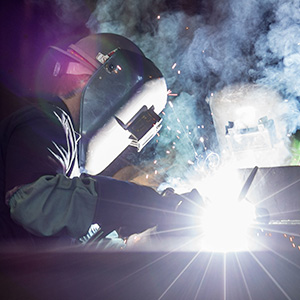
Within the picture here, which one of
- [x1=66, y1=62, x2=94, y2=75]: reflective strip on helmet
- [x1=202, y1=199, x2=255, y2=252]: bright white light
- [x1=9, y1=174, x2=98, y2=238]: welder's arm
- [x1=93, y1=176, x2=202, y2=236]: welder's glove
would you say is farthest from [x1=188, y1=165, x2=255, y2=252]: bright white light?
[x1=66, y1=62, x2=94, y2=75]: reflective strip on helmet

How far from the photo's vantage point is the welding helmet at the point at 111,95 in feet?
6.67

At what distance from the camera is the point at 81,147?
83.0 inches

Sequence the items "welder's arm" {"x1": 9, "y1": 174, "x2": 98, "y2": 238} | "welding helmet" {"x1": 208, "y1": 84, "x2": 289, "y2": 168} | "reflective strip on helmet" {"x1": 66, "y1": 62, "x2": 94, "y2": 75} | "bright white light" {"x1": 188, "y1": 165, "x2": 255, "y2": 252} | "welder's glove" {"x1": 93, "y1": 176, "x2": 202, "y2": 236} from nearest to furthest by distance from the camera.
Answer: "welder's arm" {"x1": 9, "y1": 174, "x2": 98, "y2": 238} → "welder's glove" {"x1": 93, "y1": 176, "x2": 202, "y2": 236} → "bright white light" {"x1": 188, "y1": 165, "x2": 255, "y2": 252} → "reflective strip on helmet" {"x1": 66, "y1": 62, "x2": 94, "y2": 75} → "welding helmet" {"x1": 208, "y1": 84, "x2": 289, "y2": 168}

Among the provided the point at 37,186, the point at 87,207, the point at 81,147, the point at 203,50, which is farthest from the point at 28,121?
the point at 203,50

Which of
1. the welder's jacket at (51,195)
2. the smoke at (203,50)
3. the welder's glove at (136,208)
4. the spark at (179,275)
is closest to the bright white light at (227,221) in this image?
the welder's glove at (136,208)

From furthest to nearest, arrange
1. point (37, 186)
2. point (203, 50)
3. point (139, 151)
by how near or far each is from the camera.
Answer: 1. point (203, 50)
2. point (139, 151)
3. point (37, 186)

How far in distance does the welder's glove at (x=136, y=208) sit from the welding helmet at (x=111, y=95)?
2.96 feet

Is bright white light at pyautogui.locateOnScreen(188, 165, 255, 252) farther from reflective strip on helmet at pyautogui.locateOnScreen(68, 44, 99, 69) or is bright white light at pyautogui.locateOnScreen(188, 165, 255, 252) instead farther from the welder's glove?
reflective strip on helmet at pyautogui.locateOnScreen(68, 44, 99, 69)

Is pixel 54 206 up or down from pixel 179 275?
up

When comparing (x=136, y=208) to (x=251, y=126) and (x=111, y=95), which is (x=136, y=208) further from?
(x=251, y=126)

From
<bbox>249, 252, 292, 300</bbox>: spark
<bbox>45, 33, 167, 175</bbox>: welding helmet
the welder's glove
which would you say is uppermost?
<bbox>45, 33, 167, 175</bbox>: welding helmet

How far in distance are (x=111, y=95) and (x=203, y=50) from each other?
10.3ft

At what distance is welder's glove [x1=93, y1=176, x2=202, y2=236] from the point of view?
1.20 metres

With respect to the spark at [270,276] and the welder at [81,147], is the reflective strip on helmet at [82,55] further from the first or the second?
the spark at [270,276]
